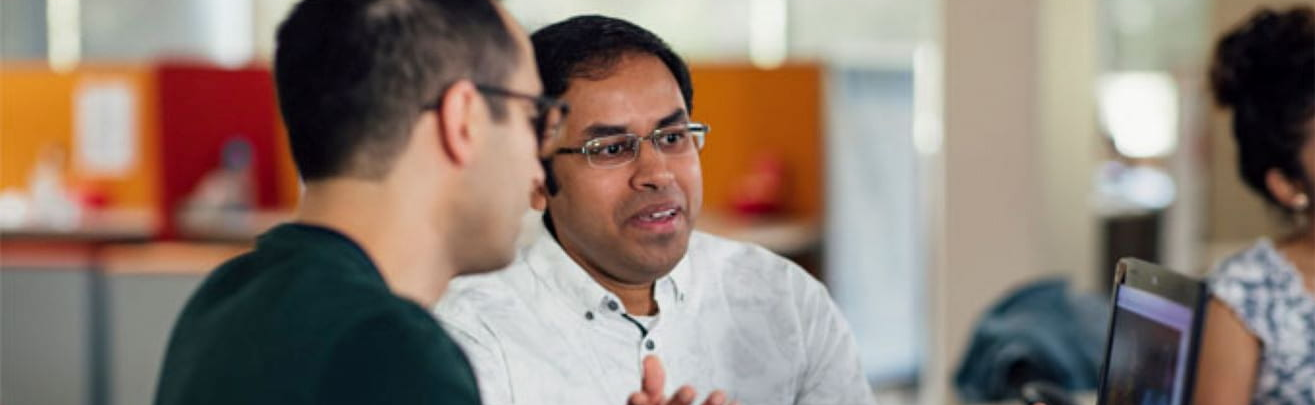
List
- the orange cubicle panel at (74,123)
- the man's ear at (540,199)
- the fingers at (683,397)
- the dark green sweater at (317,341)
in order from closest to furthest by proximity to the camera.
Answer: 1. the dark green sweater at (317,341)
2. the fingers at (683,397)
3. the man's ear at (540,199)
4. the orange cubicle panel at (74,123)

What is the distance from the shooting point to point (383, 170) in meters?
1.21

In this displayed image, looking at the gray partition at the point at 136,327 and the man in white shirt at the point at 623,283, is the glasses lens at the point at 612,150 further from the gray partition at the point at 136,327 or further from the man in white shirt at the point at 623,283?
the gray partition at the point at 136,327

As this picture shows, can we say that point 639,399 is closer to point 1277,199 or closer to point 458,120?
point 458,120

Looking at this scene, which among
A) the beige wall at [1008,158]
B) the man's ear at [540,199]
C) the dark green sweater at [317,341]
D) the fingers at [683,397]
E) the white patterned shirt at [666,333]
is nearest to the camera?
the dark green sweater at [317,341]

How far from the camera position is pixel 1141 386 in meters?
1.71

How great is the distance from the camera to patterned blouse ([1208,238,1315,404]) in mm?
2227

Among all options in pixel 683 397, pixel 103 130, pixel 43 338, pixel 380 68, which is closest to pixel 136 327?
pixel 43 338

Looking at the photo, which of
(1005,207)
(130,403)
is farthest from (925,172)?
(130,403)

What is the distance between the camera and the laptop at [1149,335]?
171 cm

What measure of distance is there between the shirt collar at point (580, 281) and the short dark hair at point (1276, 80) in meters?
0.89

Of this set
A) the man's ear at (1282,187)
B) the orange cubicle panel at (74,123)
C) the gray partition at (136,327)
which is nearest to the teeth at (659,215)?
the man's ear at (1282,187)

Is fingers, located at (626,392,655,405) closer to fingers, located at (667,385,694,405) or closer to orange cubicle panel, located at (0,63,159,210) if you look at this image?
fingers, located at (667,385,694,405)

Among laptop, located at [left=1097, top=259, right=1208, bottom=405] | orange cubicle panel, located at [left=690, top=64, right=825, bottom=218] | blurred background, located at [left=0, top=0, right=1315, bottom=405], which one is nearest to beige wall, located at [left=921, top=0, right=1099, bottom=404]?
blurred background, located at [left=0, top=0, right=1315, bottom=405]

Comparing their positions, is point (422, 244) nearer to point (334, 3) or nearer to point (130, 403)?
point (334, 3)
